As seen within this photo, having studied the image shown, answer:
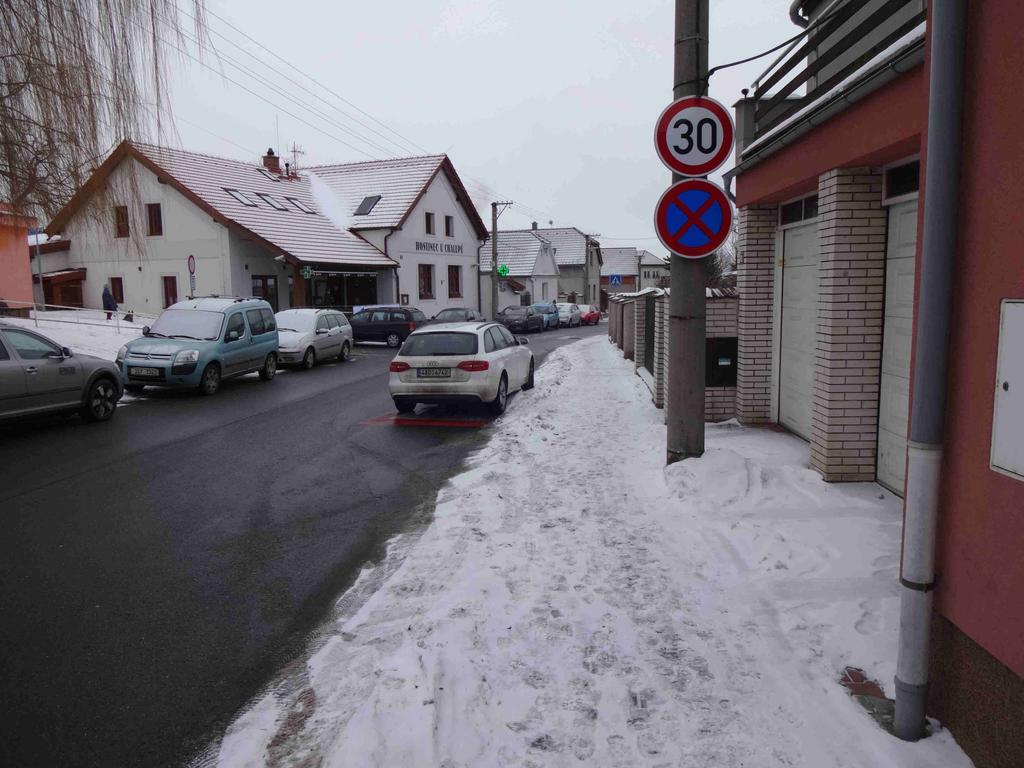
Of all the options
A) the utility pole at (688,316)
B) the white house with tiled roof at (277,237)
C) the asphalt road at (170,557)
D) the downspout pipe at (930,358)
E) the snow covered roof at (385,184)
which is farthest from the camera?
the snow covered roof at (385,184)

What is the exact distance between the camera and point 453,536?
19.4 feet

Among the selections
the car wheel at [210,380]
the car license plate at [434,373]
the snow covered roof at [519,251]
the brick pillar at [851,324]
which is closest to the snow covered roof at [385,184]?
the snow covered roof at [519,251]

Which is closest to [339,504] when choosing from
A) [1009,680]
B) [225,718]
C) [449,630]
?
[449,630]

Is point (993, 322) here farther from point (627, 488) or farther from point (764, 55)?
point (764, 55)

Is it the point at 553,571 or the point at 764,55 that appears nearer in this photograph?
the point at 553,571

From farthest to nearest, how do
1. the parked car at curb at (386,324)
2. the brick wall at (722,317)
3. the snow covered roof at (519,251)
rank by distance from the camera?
the snow covered roof at (519,251)
the parked car at curb at (386,324)
the brick wall at (722,317)

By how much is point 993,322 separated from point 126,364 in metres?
14.4

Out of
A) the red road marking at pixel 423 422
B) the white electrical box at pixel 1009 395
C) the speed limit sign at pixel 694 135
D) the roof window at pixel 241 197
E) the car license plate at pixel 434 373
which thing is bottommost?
the red road marking at pixel 423 422

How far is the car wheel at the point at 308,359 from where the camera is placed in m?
19.8

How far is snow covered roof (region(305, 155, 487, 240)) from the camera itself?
37188mm

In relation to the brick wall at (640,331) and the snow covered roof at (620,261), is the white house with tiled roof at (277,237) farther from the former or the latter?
the snow covered roof at (620,261)

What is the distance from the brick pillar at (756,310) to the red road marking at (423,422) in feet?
13.2

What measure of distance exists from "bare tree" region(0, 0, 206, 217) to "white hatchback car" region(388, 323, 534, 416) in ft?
15.6

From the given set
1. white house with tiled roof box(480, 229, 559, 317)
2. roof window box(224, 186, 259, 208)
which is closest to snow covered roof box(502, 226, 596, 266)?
white house with tiled roof box(480, 229, 559, 317)
